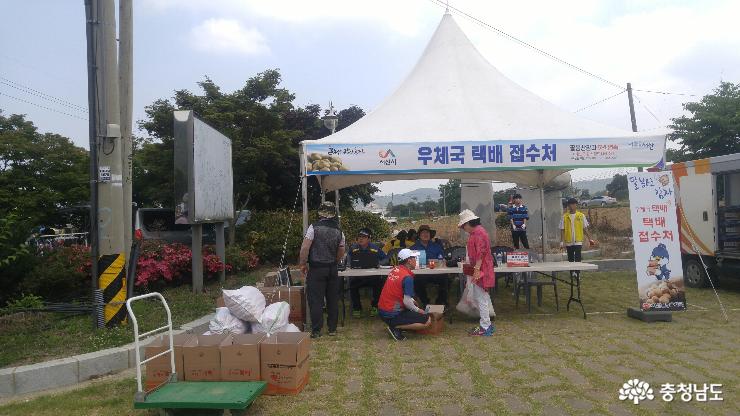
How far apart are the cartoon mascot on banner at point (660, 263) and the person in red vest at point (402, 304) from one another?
2940 millimetres

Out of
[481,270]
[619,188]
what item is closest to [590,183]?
[619,188]

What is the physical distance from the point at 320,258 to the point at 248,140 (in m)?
7.81

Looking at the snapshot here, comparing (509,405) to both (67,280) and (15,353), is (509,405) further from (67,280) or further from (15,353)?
(67,280)

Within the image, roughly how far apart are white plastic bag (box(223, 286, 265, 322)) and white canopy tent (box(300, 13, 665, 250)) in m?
2.08

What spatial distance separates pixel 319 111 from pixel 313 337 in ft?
38.9

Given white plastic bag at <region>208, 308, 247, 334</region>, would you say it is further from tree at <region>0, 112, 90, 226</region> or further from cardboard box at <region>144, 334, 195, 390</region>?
tree at <region>0, 112, 90, 226</region>

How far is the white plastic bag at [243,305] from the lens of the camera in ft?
16.9

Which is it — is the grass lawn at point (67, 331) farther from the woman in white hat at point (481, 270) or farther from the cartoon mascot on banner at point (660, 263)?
the cartoon mascot on banner at point (660, 263)

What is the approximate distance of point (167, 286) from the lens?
29.8 ft

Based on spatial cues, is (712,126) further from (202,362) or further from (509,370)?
(202,362)

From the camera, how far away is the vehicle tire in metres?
9.12

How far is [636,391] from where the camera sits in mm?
4184

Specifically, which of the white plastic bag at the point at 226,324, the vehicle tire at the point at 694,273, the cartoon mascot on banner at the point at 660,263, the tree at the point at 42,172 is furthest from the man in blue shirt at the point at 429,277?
the tree at the point at 42,172


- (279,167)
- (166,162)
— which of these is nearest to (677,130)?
(279,167)
